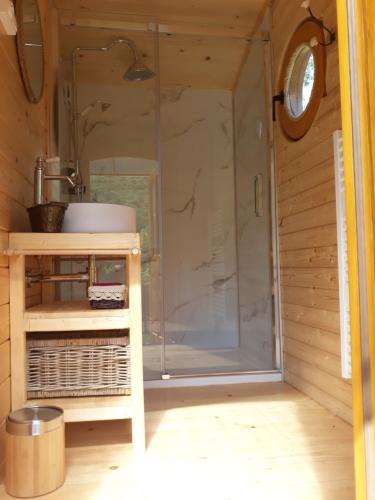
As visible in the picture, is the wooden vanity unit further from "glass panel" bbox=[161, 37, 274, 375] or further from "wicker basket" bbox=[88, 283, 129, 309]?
"glass panel" bbox=[161, 37, 274, 375]

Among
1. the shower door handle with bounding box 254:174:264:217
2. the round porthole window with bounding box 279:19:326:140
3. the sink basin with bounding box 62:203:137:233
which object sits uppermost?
the round porthole window with bounding box 279:19:326:140

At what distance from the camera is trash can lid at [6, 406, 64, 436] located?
134 centimetres

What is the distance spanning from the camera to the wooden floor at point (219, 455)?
4.50ft

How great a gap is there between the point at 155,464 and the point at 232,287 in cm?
221

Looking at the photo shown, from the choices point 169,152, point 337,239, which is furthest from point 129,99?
point 337,239

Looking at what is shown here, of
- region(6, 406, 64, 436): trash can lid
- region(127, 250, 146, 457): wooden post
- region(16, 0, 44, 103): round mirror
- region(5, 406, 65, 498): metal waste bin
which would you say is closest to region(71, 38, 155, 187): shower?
region(16, 0, 44, 103): round mirror

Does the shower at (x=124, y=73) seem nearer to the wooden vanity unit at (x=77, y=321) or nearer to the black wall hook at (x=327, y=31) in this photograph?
the black wall hook at (x=327, y=31)

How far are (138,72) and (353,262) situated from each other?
2.67 metres

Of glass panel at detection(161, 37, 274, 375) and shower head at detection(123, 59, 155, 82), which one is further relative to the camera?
glass panel at detection(161, 37, 274, 375)

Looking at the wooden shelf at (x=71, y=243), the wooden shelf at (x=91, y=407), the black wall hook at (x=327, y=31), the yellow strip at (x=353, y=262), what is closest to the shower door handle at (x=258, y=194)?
the black wall hook at (x=327, y=31)

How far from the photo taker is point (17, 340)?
5.25 ft

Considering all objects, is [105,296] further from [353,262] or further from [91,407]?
[353,262]

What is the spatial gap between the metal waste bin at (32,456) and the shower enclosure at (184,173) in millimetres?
1352

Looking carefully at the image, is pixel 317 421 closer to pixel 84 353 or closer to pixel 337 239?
pixel 337 239
